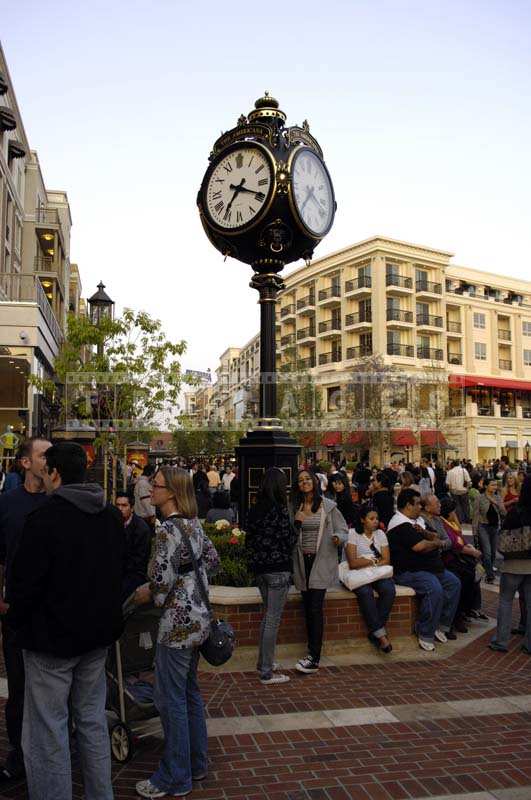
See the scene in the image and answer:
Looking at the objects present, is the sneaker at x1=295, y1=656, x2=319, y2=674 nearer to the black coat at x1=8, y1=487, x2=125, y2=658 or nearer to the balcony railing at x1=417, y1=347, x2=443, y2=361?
the black coat at x1=8, y1=487, x2=125, y2=658

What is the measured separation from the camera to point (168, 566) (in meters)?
3.80

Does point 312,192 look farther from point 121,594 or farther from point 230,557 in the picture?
point 121,594

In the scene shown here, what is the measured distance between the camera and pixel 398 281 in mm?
50938

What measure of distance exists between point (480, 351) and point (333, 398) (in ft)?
43.7

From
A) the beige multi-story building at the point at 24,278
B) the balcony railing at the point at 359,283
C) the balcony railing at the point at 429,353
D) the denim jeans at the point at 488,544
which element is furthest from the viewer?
the balcony railing at the point at 429,353

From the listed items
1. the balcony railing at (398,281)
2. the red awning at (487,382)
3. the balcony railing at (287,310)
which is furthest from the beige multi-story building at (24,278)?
the red awning at (487,382)

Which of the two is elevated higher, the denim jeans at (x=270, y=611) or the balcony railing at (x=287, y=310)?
the balcony railing at (x=287, y=310)

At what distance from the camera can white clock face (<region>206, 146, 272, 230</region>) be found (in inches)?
274

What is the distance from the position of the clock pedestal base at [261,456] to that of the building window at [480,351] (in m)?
50.5

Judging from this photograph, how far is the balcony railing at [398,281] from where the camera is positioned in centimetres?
5075

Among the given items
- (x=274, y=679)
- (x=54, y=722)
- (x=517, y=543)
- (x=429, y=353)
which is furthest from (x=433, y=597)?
(x=429, y=353)

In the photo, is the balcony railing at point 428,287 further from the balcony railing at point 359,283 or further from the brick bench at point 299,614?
the brick bench at point 299,614

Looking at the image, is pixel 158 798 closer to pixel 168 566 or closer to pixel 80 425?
pixel 168 566

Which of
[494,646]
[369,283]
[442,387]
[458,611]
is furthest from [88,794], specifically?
[369,283]
